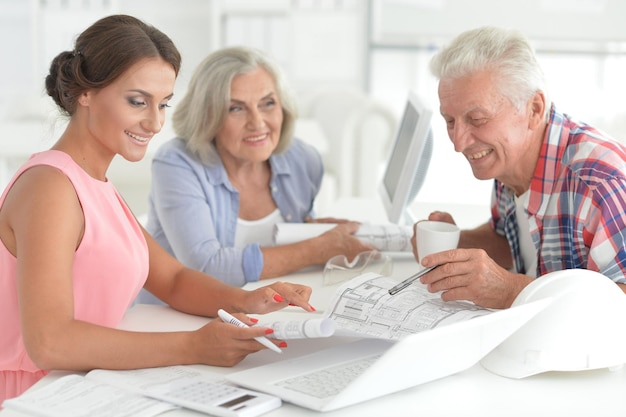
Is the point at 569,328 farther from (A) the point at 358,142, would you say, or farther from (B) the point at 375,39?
(B) the point at 375,39

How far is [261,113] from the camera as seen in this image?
2.36m

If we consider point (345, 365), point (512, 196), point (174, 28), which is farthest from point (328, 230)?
point (174, 28)

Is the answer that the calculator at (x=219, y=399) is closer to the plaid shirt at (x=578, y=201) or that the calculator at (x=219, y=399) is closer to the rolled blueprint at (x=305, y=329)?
the rolled blueprint at (x=305, y=329)

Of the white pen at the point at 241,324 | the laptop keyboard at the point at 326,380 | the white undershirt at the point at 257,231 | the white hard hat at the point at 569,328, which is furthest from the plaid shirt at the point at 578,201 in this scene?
the white undershirt at the point at 257,231

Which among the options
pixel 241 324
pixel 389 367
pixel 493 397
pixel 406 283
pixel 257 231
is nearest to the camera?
pixel 389 367

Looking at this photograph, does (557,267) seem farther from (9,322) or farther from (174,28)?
(174,28)

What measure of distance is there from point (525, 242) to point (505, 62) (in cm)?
48

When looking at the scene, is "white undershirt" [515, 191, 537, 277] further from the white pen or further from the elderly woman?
the white pen

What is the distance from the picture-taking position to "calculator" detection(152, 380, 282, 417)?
4.13 ft

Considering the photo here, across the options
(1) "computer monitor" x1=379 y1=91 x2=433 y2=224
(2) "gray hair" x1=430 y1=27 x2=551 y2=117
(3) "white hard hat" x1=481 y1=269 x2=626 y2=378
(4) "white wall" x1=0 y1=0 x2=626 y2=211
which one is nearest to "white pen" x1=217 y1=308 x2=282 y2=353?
(3) "white hard hat" x1=481 y1=269 x2=626 y2=378

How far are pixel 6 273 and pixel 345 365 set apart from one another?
2.08 feet

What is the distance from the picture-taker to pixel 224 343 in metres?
1.44

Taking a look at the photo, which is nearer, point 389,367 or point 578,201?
point 389,367

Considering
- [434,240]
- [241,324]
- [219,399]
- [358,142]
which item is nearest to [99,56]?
[241,324]
